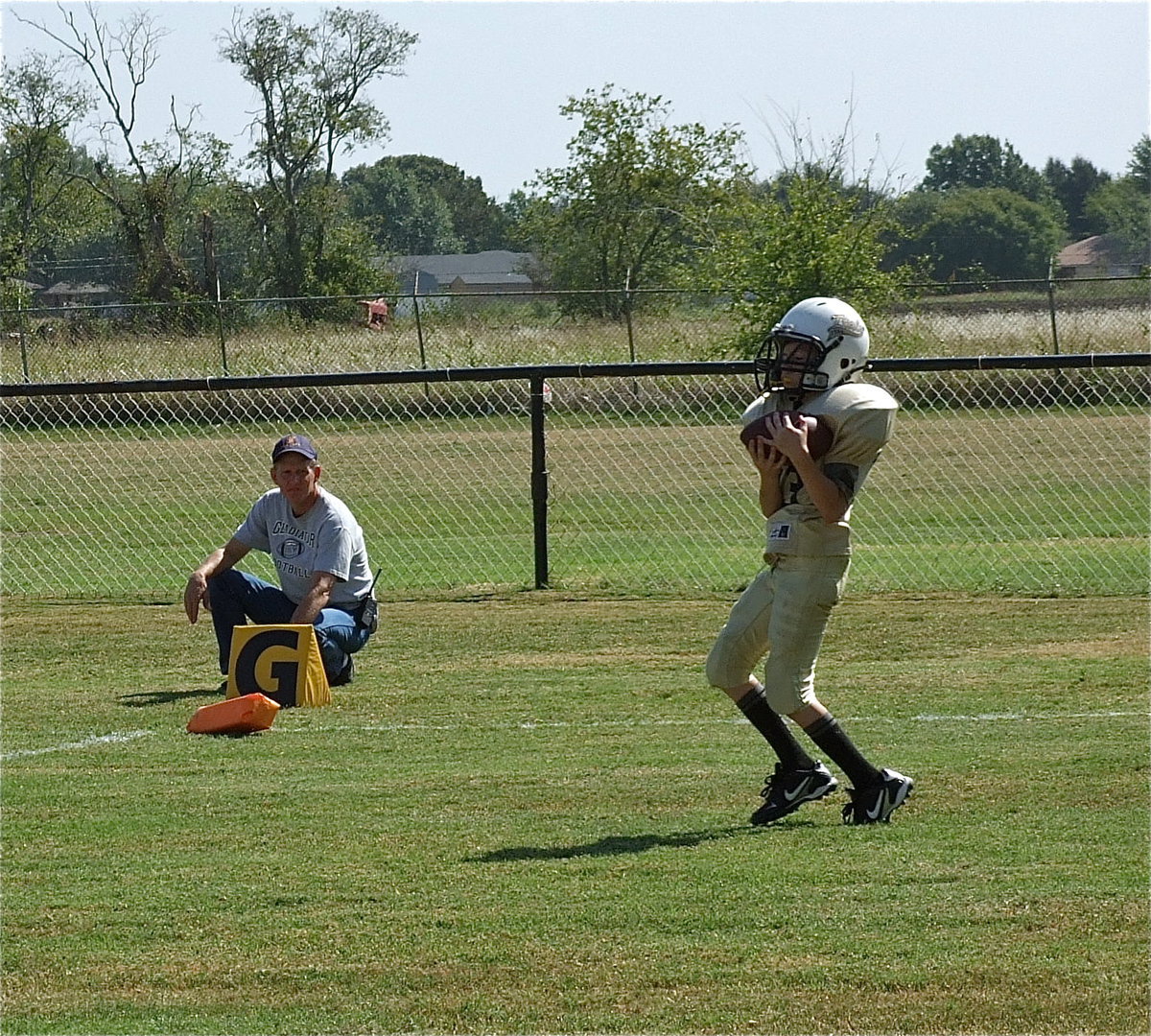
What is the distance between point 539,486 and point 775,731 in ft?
22.0

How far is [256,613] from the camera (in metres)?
9.15

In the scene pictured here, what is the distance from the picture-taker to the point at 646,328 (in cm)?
3061

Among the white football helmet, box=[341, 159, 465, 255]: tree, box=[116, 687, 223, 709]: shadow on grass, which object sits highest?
box=[341, 159, 465, 255]: tree

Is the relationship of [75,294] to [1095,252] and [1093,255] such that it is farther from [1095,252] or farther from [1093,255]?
[1095,252]

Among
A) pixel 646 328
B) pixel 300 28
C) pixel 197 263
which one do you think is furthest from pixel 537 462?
pixel 197 263

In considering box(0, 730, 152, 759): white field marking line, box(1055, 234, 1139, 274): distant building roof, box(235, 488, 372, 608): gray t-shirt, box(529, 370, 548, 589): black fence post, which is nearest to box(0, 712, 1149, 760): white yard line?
box(0, 730, 152, 759): white field marking line

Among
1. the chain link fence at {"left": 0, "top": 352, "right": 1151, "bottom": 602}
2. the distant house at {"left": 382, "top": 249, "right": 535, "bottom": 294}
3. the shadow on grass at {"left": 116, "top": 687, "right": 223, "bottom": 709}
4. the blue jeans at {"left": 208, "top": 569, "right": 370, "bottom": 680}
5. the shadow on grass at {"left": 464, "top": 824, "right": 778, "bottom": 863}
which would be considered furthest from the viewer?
the distant house at {"left": 382, "top": 249, "right": 535, "bottom": 294}

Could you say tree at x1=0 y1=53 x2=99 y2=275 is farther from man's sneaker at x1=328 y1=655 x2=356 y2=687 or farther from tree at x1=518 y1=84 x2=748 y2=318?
man's sneaker at x1=328 y1=655 x2=356 y2=687

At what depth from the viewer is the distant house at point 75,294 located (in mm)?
59156

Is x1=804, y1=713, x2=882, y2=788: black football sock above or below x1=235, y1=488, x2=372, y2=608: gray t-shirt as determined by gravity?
below

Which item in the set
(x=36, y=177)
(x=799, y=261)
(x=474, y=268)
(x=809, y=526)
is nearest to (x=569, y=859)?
(x=809, y=526)

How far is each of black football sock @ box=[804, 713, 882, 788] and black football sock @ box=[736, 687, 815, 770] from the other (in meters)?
0.08

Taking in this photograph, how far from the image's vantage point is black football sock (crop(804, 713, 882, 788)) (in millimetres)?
6004

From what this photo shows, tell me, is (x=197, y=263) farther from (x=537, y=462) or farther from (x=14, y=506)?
(x=537, y=462)
